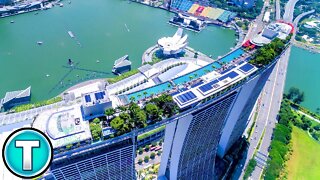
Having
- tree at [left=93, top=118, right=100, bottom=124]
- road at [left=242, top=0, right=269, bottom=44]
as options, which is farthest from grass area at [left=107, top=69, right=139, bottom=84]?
road at [left=242, top=0, right=269, bottom=44]

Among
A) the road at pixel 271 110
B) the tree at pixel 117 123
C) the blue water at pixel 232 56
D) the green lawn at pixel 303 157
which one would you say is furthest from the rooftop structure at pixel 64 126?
the green lawn at pixel 303 157

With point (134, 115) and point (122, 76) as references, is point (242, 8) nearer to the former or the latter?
point (122, 76)

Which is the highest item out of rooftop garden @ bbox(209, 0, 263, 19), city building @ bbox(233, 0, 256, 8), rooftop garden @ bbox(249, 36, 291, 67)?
rooftop garden @ bbox(249, 36, 291, 67)

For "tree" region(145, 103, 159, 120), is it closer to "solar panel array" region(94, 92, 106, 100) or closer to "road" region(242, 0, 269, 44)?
"solar panel array" region(94, 92, 106, 100)

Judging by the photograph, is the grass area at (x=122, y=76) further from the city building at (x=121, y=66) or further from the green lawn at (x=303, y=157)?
the green lawn at (x=303, y=157)

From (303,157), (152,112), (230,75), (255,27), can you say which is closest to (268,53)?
(230,75)

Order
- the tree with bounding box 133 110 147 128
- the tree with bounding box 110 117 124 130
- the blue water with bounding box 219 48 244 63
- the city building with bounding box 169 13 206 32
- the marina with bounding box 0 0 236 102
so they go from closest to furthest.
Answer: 1. the tree with bounding box 110 117 124 130
2. the tree with bounding box 133 110 147 128
3. the blue water with bounding box 219 48 244 63
4. the marina with bounding box 0 0 236 102
5. the city building with bounding box 169 13 206 32
